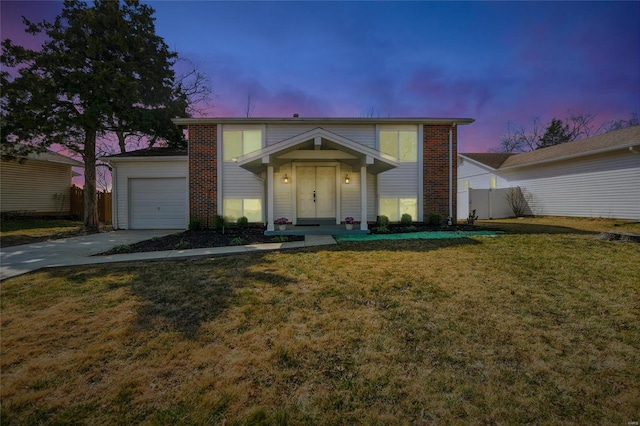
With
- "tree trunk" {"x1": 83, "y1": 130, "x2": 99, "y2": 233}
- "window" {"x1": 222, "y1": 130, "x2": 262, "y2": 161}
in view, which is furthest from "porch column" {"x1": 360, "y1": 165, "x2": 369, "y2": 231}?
"tree trunk" {"x1": 83, "y1": 130, "x2": 99, "y2": 233}

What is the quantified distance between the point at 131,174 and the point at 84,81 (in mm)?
3820

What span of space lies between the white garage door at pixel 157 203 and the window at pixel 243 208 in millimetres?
2380

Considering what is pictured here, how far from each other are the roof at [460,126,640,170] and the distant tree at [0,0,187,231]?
2111 cm

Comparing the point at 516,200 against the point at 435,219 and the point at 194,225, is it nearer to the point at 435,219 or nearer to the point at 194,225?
the point at 435,219

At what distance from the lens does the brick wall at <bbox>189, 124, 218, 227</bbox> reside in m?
11.0

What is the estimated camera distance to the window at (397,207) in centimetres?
1148

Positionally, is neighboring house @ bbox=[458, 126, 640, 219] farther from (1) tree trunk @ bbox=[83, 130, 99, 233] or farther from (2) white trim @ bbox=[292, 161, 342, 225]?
(1) tree trunk @ bbox=[83, 130, 99, 233]

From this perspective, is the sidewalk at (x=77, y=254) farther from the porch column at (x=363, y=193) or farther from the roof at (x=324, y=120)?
the roof at (x=324, y=120)

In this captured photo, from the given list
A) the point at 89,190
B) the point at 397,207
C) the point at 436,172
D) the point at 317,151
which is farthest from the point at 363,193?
the point at 89,190

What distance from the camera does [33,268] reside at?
520cm

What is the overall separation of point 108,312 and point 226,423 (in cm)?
260

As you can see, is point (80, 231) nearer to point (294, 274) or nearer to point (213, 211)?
point (213, 211)

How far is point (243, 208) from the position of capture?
11.2m

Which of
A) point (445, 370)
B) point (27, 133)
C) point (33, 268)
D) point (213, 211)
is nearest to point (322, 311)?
point (445, 370)
